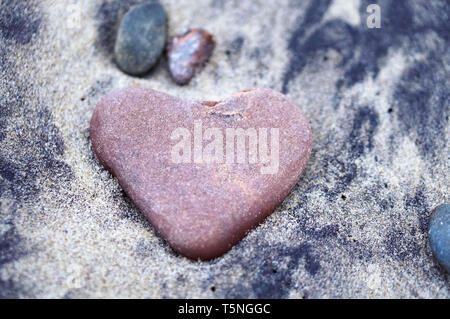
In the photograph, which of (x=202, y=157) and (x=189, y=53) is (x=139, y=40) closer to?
(x=189, y=53)

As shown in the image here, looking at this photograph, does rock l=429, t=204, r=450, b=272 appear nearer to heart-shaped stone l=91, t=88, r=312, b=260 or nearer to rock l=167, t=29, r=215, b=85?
heart-shaped stone l=91, t=88, r=312, b=260

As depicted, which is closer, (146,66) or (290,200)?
(290,200)

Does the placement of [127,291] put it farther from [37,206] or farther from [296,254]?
[296,254]

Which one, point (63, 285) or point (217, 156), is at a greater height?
point (217, 156)

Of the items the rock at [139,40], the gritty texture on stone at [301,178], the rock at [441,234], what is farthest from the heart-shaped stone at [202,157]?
the rock at [441,234]

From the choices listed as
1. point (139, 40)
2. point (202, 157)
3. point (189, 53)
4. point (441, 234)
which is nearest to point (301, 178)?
point (202, 157)

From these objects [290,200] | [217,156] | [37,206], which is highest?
[217,156]

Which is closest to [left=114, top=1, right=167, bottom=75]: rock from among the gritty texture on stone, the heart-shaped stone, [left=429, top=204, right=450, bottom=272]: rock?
the gritty texture on stone

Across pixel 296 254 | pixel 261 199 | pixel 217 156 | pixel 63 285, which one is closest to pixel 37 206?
pixel 63 285
